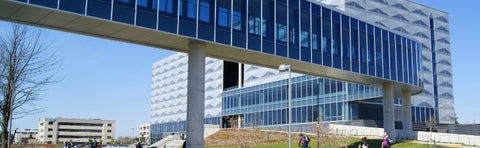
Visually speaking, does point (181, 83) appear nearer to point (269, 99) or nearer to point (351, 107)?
point (269, 99)

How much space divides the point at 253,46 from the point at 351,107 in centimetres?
3353

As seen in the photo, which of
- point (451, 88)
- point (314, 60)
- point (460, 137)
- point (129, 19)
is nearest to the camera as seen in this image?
point (129, 19)

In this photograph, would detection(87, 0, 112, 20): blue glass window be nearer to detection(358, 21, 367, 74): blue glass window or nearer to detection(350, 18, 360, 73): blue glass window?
detection(350, 18, 360, 73): blue glass window

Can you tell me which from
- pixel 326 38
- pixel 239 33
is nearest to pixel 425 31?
pixel 326 38

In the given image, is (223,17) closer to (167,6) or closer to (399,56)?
(167,6)

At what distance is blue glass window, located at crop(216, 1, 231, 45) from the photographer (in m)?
29.1

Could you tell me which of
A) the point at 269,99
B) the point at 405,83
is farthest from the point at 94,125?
Answer: the point at 405,83

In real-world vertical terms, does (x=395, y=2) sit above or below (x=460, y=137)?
above

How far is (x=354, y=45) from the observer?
40.3 meters

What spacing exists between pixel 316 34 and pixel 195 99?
12.2m

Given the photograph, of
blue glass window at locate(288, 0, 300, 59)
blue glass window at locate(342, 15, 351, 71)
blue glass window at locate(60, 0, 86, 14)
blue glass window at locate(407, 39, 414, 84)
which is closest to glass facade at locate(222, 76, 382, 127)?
blue glass window at locate(407, 39, 414, 84)

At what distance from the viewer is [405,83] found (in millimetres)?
45906

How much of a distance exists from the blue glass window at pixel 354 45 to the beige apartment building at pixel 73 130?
513 feet

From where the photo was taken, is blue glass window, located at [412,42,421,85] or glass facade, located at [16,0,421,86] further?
blue glass window, located at [412,42,421,85]
